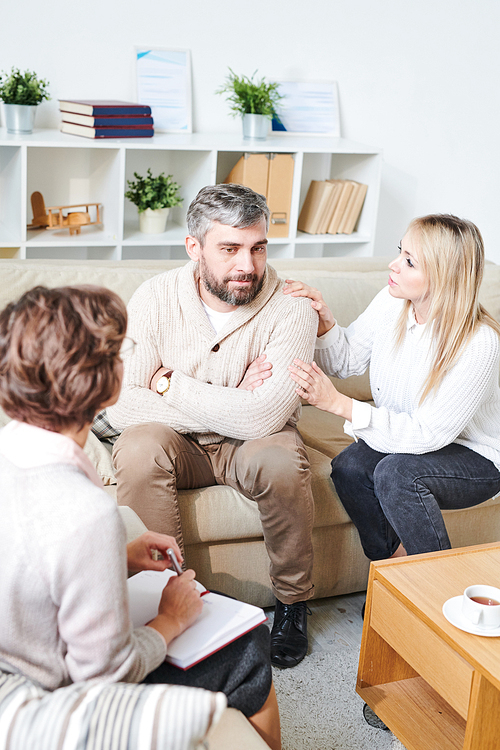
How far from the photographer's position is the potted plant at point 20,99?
283cm

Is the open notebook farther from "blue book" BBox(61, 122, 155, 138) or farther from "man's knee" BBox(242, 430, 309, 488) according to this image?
"blue book" BBox(61, 122, 155, 138)

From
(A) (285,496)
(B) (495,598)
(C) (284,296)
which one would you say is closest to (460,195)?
(C) (284,296)

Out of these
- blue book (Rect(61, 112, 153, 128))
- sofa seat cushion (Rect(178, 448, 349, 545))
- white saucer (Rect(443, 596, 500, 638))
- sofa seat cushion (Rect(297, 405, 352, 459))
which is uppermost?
blue book (Rect(61, 112, 153, 128))

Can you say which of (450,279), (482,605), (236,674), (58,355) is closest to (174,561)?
(236,674)

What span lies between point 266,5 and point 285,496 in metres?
2.57

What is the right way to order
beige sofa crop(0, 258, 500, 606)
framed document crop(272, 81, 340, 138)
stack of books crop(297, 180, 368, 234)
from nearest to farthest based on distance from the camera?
beige sofa crop(0, 258, 500, 606)
stack of books crop(297, 180, 368, 234)
framed document crop(272, 81, 340, 138)

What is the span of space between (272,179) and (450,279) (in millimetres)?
1657

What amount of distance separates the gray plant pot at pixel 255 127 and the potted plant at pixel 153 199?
413mm

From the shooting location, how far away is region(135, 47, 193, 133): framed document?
10.5ft

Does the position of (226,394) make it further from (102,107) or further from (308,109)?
(308,109)

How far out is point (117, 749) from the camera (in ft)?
2.40

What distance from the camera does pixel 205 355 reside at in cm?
186

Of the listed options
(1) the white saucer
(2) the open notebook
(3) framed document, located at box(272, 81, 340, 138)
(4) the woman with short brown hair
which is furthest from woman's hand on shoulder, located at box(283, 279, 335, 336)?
(3) framed document, located at box(272, 81, 340, 138)

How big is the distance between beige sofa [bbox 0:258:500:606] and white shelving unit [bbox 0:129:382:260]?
0.85 m
